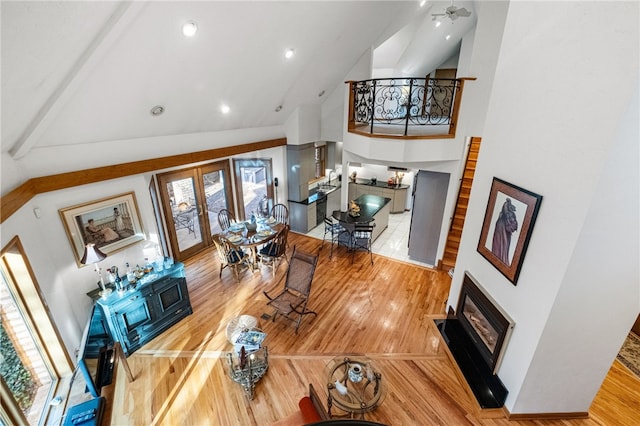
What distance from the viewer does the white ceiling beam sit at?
90.2 inches

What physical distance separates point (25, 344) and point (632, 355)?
24.1 feet

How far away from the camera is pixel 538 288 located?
8.42 feet

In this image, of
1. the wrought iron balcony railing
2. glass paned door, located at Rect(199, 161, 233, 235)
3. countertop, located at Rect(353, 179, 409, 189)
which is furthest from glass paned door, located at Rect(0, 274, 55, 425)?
countertop, located at Rect(353, 179, 409, 189)

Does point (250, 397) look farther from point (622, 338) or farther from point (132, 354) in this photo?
point (622, 338)

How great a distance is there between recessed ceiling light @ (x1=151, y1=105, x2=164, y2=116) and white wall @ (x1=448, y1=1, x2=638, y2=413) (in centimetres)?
421

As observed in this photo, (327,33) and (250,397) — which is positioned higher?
(327,33)

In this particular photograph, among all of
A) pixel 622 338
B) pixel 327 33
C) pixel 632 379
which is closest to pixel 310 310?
pixel 622 338

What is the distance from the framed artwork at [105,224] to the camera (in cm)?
377

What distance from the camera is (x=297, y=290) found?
4.58m

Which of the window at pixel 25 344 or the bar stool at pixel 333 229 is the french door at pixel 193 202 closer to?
the bar stool at pixel 333 229

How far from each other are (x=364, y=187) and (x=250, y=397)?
278 inches

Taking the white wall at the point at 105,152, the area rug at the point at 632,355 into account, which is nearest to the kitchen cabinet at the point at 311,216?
the white wall at the point at 105,152

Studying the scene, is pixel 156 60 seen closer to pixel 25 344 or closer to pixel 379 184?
pixel 25 344

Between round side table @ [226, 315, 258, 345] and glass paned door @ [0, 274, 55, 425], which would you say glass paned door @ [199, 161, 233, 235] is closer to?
round side table @ [226, 315, 258, 345]
